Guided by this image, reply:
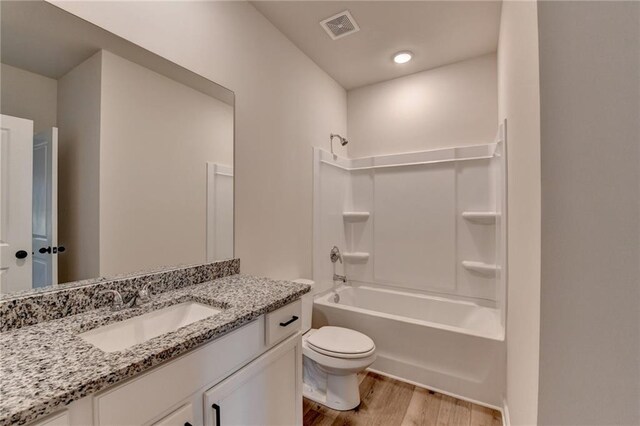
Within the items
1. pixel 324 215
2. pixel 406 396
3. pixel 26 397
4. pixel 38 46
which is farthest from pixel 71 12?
pixel 406 396

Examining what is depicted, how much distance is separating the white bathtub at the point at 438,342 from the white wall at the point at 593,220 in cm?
132

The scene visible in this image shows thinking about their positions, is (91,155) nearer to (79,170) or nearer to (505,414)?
(79,170)

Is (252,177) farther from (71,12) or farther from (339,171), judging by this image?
(339,171)

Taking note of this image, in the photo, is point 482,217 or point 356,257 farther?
point 356,257

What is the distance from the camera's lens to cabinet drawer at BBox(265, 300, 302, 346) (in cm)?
113

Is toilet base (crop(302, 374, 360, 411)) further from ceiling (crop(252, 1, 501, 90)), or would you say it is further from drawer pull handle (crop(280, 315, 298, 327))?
ceiling (crop(252, 1, 501, 90))

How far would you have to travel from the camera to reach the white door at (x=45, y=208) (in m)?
0.98

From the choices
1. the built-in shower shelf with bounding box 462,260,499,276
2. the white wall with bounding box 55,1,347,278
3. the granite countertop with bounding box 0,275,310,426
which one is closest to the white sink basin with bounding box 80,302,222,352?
the granite countertop with bounding box 0,275,310,426

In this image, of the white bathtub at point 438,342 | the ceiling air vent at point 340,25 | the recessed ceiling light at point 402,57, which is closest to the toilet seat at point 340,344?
the white bathtub at point 438,342

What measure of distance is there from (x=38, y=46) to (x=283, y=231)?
1.57m

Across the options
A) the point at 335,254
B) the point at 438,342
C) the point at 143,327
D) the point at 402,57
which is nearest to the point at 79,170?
the point at 143,327

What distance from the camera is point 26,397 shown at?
54cm

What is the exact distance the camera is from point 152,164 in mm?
1299

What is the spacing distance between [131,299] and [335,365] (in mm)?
1198
